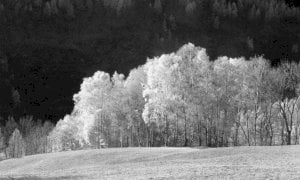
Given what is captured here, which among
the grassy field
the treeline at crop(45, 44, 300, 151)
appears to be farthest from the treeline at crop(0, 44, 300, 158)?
the grassy field

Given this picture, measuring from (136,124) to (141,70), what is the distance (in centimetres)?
1076

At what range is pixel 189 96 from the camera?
90875 mm

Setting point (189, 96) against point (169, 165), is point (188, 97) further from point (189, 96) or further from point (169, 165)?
point (169, 165)

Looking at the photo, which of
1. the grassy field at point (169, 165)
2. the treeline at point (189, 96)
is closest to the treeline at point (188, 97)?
the treeline at point (189, 96)

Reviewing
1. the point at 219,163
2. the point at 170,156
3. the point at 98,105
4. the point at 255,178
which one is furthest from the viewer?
the point at 98,105

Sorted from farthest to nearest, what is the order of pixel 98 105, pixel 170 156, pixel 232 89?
pixel 98 105, pixel 232 89, pixel 170 156

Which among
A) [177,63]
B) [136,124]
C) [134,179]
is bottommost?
[134,179]

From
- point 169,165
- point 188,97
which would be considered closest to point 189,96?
point 188,97

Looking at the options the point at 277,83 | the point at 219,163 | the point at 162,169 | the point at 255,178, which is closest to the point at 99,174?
the point at 162,169

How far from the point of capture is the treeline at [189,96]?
302 feet

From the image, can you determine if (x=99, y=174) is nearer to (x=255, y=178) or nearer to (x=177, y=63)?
(x=255, y=178)

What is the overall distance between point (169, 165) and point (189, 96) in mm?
32610

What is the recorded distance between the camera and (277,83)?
9862 centimetres

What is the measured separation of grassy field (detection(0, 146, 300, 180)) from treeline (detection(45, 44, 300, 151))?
1576cm
